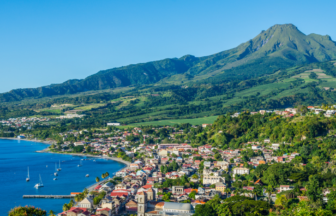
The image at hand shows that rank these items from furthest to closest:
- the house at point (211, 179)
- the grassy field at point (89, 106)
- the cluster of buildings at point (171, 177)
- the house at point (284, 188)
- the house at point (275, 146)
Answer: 1. the grassy field at point (89, 106)
2. the house at point (275, 146)
3. the house at point (211, 179)
4. the house at point (284, 188)
5. the cluster of buildings at point (171, 177)

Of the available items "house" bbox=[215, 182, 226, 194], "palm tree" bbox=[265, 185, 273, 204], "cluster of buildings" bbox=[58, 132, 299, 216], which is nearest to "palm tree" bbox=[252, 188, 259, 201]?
"cluster of buildings" bbox=[58, 132, 299, 216]

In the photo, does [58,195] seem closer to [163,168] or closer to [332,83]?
[163,168]

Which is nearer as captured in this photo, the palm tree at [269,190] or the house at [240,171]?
the palm tree at [269,190]

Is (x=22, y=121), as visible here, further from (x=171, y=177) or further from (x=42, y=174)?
(x=171, y=177)

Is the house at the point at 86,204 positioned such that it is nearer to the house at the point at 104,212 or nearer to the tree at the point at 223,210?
the house at the point at 104,212

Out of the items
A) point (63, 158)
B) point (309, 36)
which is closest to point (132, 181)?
point (63, 158)

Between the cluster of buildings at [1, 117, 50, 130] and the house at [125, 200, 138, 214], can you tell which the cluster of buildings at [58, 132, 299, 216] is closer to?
the house at [125, 200, 138, 214]

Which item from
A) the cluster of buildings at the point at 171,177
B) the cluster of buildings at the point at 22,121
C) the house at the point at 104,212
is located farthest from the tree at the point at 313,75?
the house at the point at 104,212

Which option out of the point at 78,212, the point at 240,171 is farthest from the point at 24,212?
the point at 240,171
